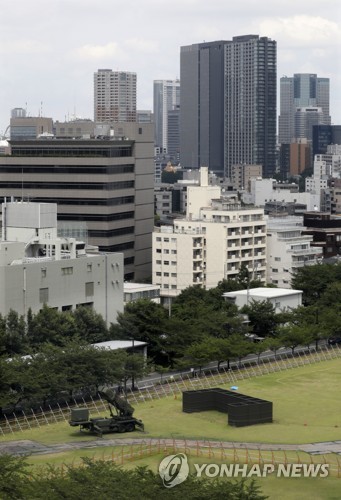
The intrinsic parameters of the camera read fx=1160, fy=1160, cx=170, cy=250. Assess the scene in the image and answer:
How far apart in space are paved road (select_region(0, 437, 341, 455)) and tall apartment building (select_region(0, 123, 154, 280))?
1649 inches

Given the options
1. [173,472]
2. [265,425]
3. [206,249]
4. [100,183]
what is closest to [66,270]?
[265,425]

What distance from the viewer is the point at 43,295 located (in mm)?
56594

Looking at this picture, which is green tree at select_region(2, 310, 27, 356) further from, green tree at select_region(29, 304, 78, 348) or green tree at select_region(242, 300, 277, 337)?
green tree at select_region(242, 300, 277, 337)

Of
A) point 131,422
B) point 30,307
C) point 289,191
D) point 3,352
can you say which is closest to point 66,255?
point 30,307

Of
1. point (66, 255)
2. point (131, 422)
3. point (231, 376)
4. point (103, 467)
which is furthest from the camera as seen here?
point (66, 255)

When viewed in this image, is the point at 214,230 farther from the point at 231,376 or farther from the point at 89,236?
the point at 231,376

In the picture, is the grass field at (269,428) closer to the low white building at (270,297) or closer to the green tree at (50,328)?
the green tree at (50,328)

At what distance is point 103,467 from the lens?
100 feet

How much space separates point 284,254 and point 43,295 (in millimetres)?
32906

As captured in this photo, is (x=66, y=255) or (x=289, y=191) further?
(x=289, y=191)

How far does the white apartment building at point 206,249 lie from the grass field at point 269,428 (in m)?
28.1

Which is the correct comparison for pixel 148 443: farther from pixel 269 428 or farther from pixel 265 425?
pixel 265 425

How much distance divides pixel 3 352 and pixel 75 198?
34260 mm

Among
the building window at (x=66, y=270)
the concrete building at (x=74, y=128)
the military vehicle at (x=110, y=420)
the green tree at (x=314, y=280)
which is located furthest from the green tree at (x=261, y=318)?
the concrete building at (x=74, y=128)
